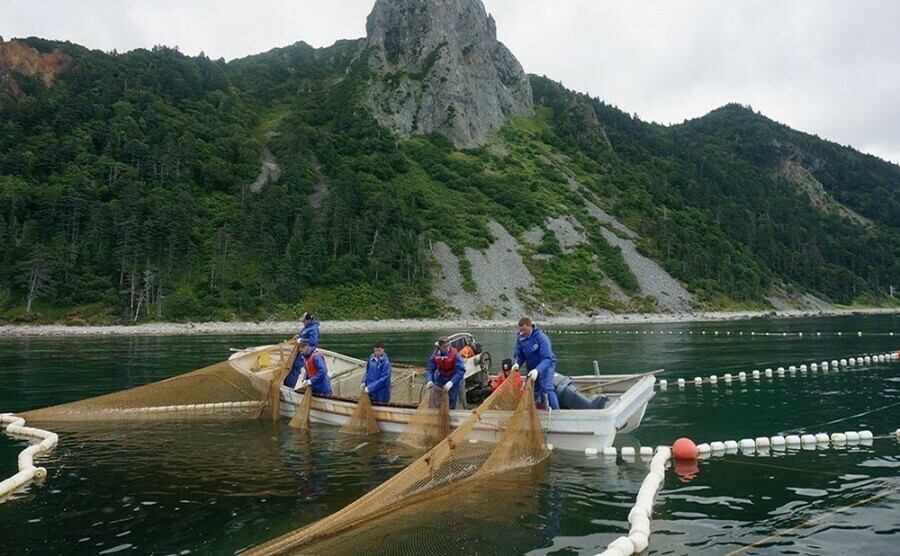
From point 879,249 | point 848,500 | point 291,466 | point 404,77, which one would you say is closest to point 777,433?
point 848,500

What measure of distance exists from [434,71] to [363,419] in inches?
6369

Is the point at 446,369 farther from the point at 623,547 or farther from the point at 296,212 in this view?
the point at 296,212

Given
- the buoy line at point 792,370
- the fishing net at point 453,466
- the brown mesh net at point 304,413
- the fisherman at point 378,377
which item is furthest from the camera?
the buoy line at point 792,370

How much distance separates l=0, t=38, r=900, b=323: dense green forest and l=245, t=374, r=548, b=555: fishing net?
72384 mm

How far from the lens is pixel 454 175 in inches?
5477

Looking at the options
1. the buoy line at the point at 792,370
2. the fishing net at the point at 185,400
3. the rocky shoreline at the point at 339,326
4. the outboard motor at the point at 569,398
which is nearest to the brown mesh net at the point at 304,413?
the fishing net at the point at 185,400

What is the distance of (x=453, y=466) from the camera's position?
1116 centimetres

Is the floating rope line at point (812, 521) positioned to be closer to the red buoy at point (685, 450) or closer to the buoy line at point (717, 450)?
the buoy line at point (717, 450)

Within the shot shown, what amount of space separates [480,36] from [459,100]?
93.8ft

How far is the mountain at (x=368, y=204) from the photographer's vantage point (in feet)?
289

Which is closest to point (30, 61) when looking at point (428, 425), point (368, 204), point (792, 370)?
point (368, 204)

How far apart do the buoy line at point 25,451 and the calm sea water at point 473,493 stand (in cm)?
28

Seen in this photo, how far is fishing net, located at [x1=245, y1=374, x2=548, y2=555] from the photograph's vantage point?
818 cm

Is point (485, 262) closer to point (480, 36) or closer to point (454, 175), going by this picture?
point (454, 175)
